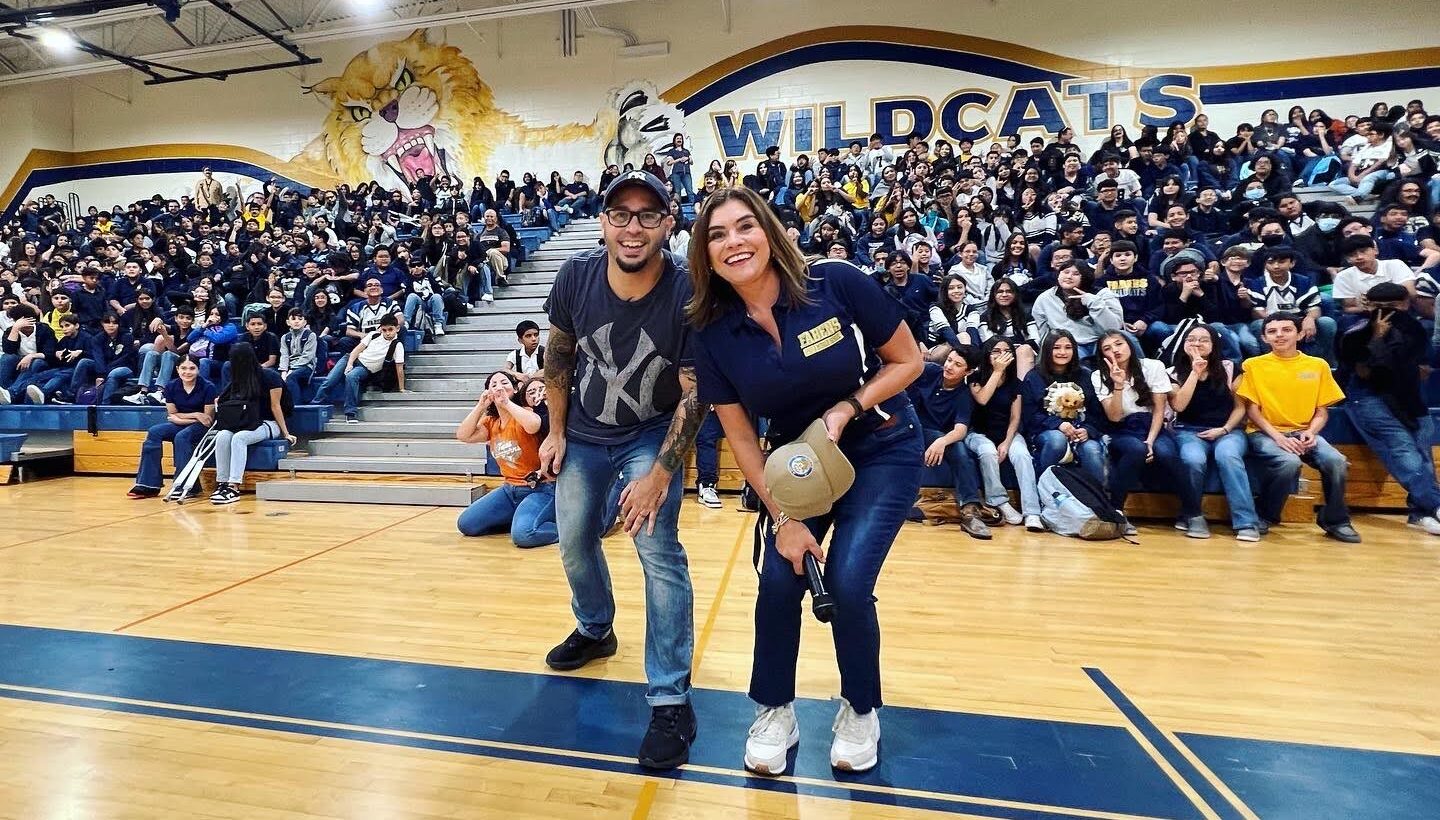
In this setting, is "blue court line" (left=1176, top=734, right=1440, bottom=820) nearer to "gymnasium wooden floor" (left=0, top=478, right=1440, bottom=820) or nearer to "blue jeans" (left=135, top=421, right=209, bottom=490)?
"gymnasium wooden floor" (left=0, top=478, right=1440, bottom=820)

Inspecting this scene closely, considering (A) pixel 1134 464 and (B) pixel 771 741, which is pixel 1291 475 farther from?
(B) pixel 771 741

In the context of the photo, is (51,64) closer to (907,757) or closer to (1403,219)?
(907,757)

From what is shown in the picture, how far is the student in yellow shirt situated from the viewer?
446 cm

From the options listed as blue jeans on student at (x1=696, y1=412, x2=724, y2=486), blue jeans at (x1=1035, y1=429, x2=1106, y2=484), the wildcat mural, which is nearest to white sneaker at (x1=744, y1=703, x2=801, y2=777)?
blue jeans at (x1=1035, y1=429, x2=1106, y2=484)

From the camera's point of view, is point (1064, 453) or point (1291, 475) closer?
point (1291, 475)

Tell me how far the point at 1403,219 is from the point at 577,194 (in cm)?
1314

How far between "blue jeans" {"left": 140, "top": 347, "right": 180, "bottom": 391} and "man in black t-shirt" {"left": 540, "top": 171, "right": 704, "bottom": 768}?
8.24 m

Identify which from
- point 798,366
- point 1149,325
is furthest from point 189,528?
point 1149,325

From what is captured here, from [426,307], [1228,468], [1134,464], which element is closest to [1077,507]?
[1134,464]

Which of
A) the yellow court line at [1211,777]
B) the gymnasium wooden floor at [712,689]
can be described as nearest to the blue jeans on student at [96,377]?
the gymnasium wooden floor at [712,689]

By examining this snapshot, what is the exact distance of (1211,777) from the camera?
6.14ft

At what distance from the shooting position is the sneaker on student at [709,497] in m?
5.55

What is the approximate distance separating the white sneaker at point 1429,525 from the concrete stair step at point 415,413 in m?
7.82

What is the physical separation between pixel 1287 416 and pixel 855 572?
4610mm
